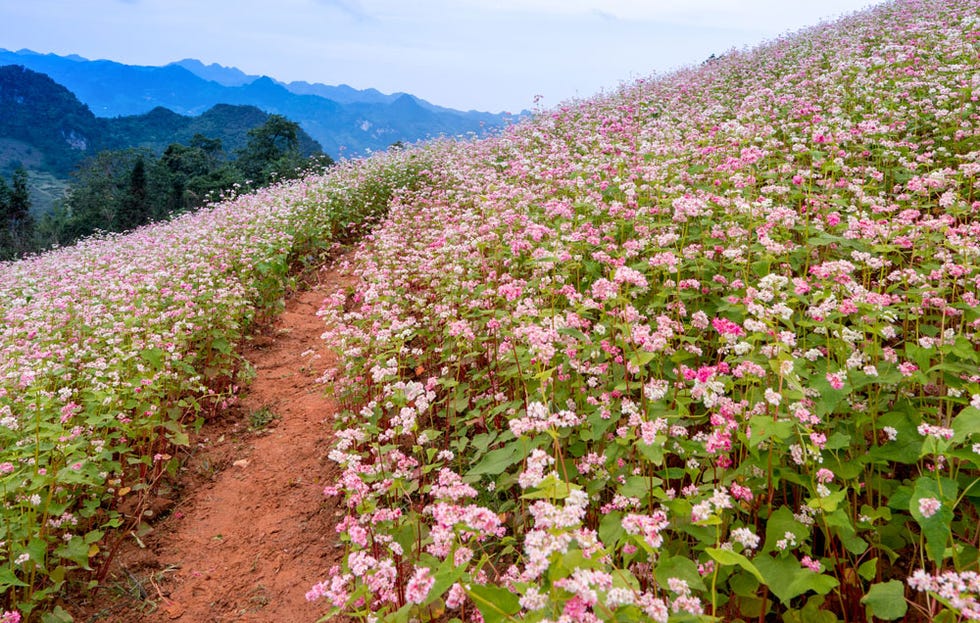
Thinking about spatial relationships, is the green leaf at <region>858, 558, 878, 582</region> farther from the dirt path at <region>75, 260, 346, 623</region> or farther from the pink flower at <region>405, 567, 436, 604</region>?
the dirt path at <region>75, 260, 346, 623</region>

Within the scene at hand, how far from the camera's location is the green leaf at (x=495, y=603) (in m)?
1.84

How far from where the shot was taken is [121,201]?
184 feet

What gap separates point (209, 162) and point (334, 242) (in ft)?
203

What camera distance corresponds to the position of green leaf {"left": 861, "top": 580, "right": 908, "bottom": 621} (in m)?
2.14

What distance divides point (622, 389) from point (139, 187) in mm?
68710

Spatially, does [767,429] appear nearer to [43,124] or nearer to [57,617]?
[57,617]

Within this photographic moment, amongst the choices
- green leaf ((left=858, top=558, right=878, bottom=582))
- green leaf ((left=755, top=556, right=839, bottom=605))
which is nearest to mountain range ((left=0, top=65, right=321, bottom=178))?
green leaf ((left=755, top=556, right=839, bottom=605))

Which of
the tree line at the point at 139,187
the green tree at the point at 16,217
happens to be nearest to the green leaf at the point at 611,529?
the tree line at the point at 139,187

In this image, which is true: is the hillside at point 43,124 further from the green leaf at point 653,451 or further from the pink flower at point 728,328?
the green leaf at point 653,451

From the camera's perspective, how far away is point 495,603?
1.88 m

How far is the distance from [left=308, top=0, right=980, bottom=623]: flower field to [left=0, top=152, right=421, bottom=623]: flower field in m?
1.99

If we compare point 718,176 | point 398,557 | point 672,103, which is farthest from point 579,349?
point 672,103

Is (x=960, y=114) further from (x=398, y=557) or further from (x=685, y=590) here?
(x=398, y=557)

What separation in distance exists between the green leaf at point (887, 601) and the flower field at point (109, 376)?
16.1 ft
